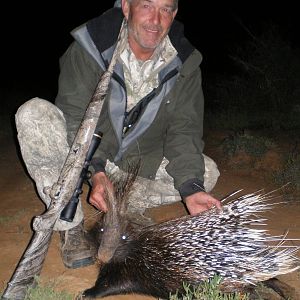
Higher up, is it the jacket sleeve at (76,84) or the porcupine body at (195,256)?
the jacket sleeve at (76,84)

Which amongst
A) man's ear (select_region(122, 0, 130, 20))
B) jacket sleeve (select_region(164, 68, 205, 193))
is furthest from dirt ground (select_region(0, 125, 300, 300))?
man's ear (select_region(122, 0, 130, 20))

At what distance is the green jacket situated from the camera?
10.2 ft

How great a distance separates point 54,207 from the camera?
255 centimetres

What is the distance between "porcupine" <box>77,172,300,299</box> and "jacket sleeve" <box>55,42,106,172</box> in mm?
649

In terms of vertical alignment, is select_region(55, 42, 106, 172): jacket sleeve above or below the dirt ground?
above

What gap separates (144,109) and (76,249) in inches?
40.5

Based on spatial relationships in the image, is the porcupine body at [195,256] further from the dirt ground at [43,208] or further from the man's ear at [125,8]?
the man's ear at [125,8]

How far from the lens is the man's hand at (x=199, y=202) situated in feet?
9.26

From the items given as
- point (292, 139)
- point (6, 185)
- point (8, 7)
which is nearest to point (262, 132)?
point (292, 139)

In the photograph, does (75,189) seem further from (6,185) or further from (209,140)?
(209,140)

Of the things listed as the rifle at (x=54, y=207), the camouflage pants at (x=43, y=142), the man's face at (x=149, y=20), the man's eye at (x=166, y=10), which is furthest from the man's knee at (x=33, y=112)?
the man's eye at (x=166, y=10)

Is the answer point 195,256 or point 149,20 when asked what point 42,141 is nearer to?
point 149,20

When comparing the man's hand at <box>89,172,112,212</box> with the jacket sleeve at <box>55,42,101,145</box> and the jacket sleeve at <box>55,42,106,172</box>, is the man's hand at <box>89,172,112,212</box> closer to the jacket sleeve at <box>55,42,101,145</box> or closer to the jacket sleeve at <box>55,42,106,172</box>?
the jacket sleeve at <box>55,42,106,172</box>

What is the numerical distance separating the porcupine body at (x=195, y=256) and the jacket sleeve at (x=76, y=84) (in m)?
0.66
